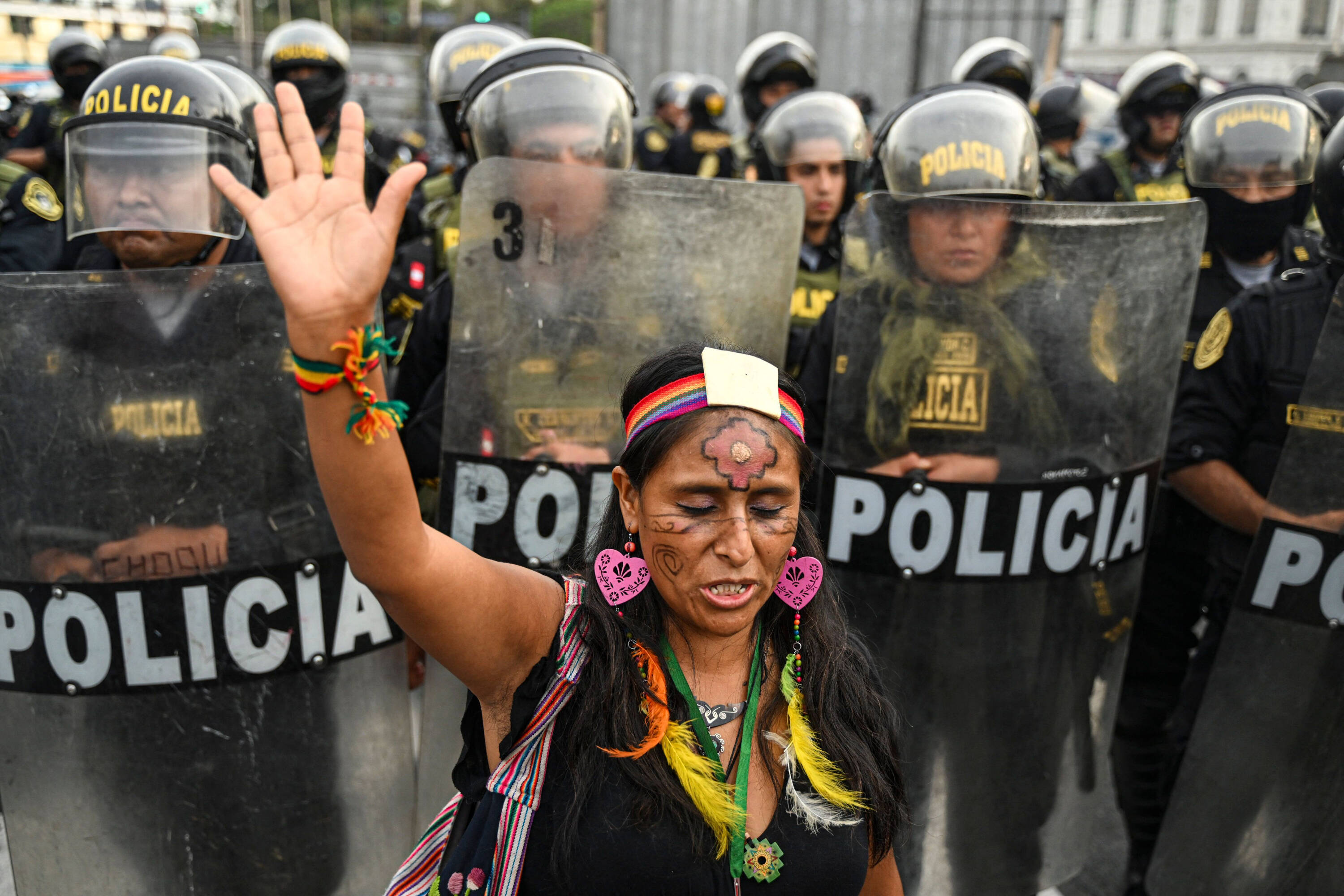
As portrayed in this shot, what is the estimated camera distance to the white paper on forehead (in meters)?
1.64

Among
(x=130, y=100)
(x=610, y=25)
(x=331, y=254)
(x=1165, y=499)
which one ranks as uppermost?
(x=610, y=25)

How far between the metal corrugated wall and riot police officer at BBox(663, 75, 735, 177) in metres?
4.26

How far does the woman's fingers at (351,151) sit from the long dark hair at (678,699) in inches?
20.9

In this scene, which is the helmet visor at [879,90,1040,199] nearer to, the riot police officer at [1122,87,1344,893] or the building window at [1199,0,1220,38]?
the riot police officer at [1122,87,1344,893]

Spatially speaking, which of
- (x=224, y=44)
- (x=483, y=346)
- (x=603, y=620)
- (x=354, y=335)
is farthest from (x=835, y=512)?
(x=224, y=44)

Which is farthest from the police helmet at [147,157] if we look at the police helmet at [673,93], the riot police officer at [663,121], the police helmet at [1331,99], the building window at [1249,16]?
the building window at [1249,16]

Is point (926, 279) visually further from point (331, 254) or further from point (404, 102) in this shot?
point (404, 102)

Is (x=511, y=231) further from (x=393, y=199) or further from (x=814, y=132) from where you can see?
(x=814, y=132)

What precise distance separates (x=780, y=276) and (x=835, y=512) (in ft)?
1.88

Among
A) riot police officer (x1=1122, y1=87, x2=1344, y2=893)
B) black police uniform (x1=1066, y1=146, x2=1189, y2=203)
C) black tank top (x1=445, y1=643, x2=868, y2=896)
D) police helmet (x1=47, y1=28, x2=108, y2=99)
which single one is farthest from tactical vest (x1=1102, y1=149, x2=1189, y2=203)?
police helmet (x1=47, y1=28, x2=108, y2=99)

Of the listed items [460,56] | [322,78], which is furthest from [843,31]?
[460,56]

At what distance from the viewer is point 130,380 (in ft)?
7.32

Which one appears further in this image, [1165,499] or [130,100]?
[1165,499]

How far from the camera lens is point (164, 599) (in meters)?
2.29
